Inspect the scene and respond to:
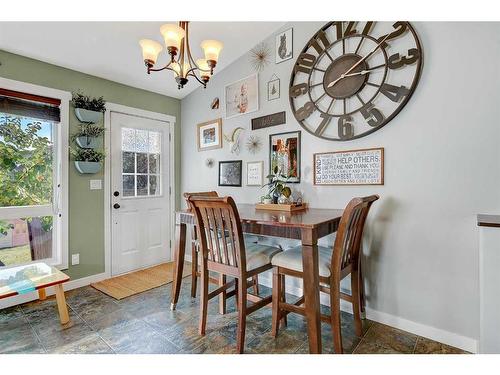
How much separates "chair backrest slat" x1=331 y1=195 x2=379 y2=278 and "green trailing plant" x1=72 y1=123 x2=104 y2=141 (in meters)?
2.65

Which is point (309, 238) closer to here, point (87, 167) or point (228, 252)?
point (228, 252)

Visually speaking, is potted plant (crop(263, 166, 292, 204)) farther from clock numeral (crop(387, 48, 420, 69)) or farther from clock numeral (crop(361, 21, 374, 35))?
clock numeral (crop(361, 21, 374, 35))

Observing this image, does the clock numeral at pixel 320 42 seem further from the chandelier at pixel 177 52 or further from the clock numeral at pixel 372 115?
the chandelier at pixel 177 52

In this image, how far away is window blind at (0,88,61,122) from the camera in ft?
7.62

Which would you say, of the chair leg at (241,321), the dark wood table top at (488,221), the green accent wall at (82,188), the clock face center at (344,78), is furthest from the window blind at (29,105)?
the dark wood table top at (488,221)

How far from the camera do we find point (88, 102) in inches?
109

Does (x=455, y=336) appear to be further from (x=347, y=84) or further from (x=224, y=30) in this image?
(x=224, y=30)

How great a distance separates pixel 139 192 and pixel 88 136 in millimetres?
871

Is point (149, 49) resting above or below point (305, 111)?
above

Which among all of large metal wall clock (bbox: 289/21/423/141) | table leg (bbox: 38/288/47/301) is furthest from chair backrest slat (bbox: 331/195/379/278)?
table leg (bbox: 38/288/47/301)

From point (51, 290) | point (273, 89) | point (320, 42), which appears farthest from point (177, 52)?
point (51, 290)

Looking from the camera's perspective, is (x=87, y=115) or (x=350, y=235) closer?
(x=350, y=235)

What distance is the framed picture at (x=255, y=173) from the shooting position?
2.77 m

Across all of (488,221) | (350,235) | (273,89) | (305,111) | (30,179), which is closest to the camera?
(488,221)
